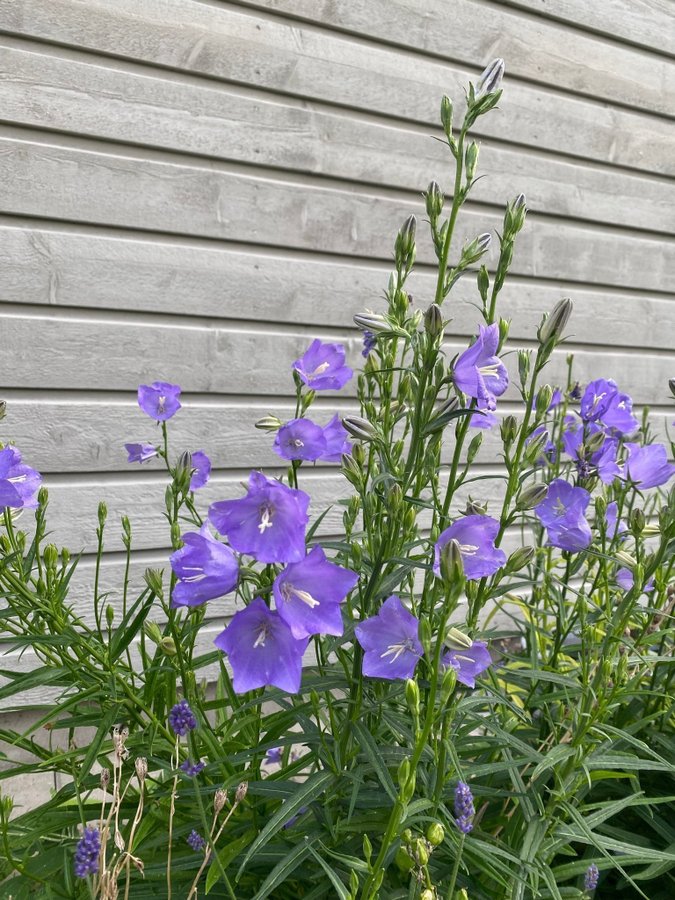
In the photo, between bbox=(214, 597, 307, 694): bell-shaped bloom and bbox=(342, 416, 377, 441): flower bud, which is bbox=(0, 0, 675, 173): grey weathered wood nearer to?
bbox=(342, 416, 377, 441): flower bud

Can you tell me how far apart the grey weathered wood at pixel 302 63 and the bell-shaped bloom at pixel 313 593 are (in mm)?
1985

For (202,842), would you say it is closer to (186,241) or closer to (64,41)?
(186,241)

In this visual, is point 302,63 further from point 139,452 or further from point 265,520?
point 265,520

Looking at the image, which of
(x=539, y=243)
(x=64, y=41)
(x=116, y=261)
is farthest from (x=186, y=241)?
(x=539, y=243)

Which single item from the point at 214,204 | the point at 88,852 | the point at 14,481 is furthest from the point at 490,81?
the point at 214,204

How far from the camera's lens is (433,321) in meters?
1.00

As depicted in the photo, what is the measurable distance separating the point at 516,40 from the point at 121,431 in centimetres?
211

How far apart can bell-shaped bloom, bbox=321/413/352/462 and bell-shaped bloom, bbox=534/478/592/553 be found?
33 centimetres

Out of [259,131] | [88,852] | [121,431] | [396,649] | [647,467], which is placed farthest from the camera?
[259,131]

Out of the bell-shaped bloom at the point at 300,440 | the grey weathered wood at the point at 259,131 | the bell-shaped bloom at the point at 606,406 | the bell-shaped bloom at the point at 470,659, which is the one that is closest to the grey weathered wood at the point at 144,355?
the grey weathered wood at the point at 259,131

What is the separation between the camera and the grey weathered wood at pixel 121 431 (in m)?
2.36

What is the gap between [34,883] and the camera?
125cm

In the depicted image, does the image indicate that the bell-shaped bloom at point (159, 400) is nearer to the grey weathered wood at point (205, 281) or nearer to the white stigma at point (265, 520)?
the white stigma at point (265, 520)

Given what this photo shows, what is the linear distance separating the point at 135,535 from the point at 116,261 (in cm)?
85
